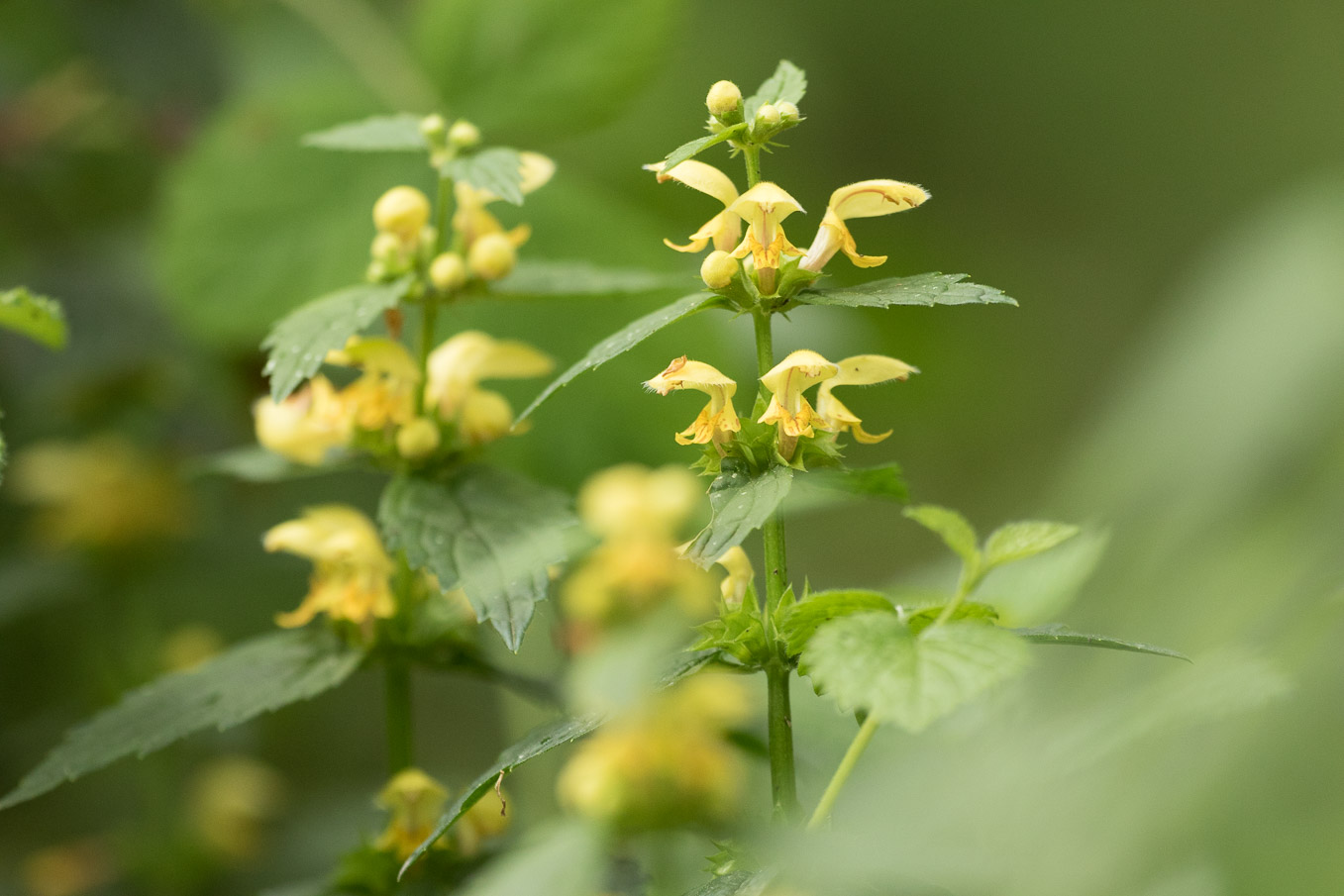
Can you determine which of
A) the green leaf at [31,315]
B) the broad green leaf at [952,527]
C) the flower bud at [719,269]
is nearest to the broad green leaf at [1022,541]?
the broad green leaf at [952,527]

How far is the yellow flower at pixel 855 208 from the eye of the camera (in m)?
0.35

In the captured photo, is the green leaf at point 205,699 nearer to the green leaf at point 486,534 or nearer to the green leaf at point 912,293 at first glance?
the green leaf at point 486,534

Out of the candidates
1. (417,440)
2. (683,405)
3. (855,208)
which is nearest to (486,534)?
(417,440)

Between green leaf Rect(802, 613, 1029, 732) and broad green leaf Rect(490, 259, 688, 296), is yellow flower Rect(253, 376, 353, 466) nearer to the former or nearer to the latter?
broad green leaf Rect(490, 259, 688, 296)

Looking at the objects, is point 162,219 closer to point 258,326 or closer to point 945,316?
point 258,326

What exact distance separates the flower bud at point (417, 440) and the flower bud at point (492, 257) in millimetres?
63

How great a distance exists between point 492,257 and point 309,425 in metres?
0.10

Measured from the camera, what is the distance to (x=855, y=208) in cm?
37

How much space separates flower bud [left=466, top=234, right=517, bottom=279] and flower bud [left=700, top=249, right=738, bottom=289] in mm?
130

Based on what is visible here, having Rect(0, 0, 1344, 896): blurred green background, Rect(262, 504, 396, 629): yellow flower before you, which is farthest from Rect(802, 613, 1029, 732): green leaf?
Rect(262, 504, 396, 629): yellow flower

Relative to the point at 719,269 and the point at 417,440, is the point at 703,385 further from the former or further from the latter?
the point at 417,440

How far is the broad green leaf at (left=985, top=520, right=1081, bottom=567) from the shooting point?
311 mm

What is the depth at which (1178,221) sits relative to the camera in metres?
2.09

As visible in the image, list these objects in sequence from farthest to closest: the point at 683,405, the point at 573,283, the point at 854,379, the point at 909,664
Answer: the point at 683,405 < the point at 573,283 < the point at 854,379 < the point at 909,664
